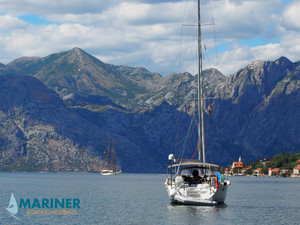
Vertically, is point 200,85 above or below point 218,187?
above

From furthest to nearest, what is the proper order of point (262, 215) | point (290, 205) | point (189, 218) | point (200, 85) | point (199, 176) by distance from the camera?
point (290, 205) < point (200, 85) < point (199, 176) < point (262, 215) < point (189, 218)

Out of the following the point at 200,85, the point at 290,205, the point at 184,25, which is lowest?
the point at 290,205

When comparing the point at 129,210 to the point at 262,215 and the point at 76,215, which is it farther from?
the point at 262,215

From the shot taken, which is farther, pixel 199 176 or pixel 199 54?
pixel 199 54

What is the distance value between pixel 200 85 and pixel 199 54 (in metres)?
6.39

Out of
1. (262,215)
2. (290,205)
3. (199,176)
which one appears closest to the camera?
(262,215)

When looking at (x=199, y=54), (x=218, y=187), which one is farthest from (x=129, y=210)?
(x=199, y=54)

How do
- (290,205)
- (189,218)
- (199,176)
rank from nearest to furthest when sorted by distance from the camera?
(189,218) → (199,176) → (290,205)

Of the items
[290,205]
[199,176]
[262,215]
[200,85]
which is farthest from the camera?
[290,205]

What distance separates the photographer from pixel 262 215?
96375mm

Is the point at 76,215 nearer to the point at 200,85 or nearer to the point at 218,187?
the point at 218,187

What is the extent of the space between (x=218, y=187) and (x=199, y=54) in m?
28.8

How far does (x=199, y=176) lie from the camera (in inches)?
4067

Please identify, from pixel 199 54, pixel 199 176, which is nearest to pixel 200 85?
pixel 199 54
